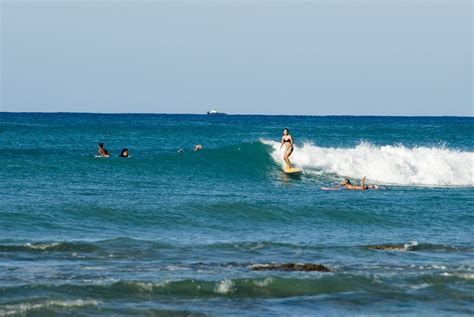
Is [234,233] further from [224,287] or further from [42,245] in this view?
[224,287]

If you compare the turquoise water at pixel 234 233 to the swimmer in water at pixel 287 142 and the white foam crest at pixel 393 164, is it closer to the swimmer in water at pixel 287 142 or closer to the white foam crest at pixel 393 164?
the white foam crest at pixel 393 164

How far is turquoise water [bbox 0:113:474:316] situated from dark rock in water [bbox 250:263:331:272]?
230 mm

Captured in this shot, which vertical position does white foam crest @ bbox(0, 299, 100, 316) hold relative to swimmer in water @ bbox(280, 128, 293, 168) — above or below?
below

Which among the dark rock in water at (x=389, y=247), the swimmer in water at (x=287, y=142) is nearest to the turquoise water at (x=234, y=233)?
the dark rock in water at (x=389, y=247)

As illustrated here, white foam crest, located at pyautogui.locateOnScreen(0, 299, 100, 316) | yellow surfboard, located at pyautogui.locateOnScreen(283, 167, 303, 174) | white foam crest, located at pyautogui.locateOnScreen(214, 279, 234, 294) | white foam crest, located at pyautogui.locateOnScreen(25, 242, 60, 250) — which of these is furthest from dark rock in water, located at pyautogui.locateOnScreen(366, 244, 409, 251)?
yellow surfboard, located at pyautogui.locateOnScreen(283, 167, 303, 174)

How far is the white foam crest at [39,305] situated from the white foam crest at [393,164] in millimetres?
20372

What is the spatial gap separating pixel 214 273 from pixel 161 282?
1.21 m

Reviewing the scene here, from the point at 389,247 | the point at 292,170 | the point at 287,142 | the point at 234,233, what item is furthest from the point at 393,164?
the point at 389,247

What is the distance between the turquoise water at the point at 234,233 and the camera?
44.8ft

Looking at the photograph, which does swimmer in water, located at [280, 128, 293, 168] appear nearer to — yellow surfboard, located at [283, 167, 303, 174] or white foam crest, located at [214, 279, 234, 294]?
yellow surfboard, located at [283, 167, 303, 174]

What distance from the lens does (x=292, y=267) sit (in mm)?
15594

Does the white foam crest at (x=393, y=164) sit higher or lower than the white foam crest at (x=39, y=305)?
higher

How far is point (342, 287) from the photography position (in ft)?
47.5

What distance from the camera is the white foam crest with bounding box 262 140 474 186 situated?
3289 cm
